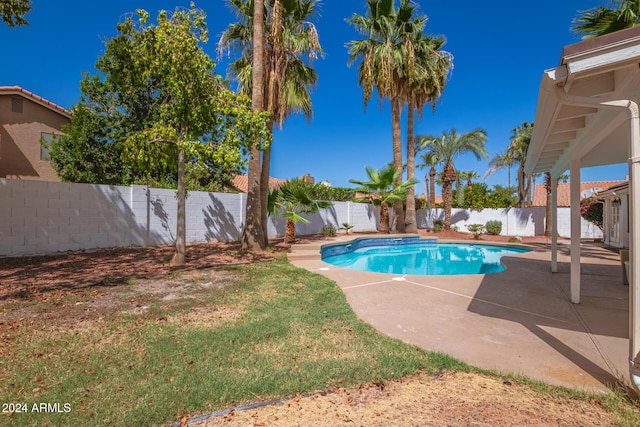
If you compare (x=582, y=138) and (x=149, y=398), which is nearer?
(x=149, y=398)

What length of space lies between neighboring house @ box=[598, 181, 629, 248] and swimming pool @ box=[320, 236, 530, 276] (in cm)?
317

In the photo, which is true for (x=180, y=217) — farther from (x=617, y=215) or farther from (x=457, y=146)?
(x=457, y=146)

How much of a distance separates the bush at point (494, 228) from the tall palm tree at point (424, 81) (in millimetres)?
5048

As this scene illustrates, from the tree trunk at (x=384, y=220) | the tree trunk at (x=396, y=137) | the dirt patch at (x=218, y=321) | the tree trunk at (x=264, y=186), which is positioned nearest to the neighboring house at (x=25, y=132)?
the dirt patch at (x=218, y=321)

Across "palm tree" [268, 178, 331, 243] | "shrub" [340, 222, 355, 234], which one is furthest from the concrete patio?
"shrub" [340, 222, 355, 234]

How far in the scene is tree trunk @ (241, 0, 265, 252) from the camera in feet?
31.2

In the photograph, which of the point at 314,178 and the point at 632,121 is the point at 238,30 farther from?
the point at 314,178

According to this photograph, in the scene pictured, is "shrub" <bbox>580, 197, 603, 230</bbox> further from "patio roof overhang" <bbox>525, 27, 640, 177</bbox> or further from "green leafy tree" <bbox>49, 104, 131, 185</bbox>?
"green leafy tree" <bbox>49, 104, 131, 185</bbox>

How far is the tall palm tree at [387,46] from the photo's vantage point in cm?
1623

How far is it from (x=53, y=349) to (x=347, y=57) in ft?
60.1

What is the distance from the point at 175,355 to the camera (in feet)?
10.4

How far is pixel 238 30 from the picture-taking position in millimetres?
11656

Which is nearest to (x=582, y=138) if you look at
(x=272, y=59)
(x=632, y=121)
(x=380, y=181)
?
(x=632, y=121)

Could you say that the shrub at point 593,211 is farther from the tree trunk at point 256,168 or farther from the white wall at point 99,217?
the white wall at point 99,217
